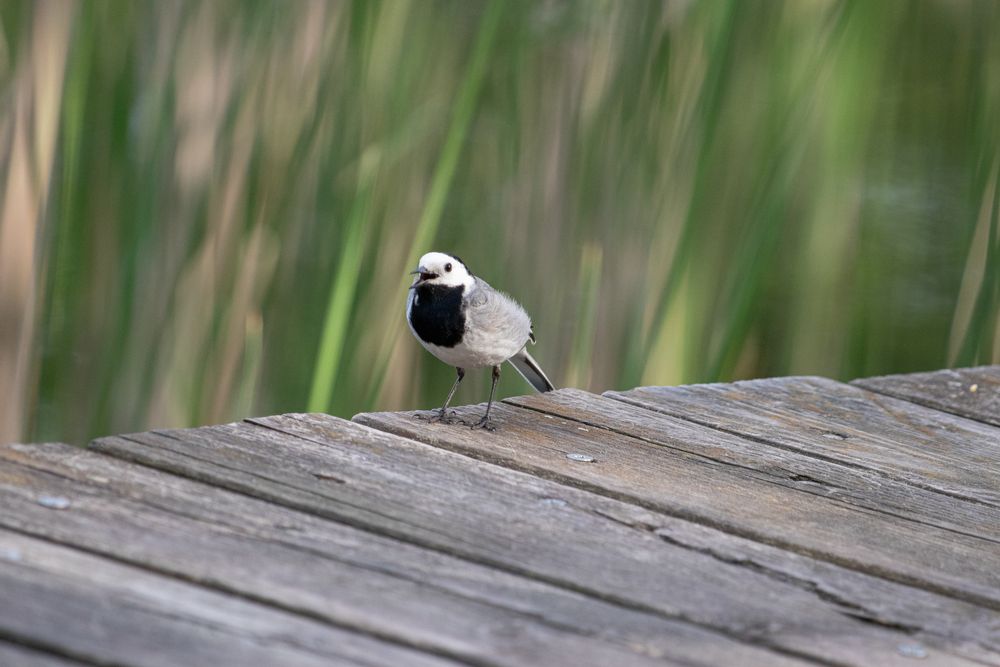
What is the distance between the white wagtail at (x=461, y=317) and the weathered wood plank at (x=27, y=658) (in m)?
1.36

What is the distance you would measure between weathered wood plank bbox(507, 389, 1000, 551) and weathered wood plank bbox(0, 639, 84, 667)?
3.28 feet

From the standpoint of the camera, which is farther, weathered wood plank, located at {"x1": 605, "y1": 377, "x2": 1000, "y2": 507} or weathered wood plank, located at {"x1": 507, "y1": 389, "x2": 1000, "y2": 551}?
weathered wood plank, located at {"x1": 605, "y1": 377, "x2": 1000, "y2": 507}

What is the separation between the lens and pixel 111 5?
2.47 metres

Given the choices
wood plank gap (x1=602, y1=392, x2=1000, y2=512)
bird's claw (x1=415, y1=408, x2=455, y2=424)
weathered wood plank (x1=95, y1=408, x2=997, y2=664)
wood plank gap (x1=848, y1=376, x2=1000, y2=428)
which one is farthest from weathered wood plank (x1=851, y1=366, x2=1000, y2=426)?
weathered wood plank (x1=95, y1=408, x2=997, y2=664)

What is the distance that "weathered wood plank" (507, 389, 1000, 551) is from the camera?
1.63 meters

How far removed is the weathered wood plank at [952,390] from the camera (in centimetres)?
231

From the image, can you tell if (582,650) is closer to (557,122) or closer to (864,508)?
(864,508)

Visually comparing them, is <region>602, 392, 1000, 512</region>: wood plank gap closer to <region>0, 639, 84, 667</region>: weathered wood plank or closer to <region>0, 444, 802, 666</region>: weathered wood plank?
<region>0, 444, 802, 666</region>: weathered wood plank

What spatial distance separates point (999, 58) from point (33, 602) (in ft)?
8.25

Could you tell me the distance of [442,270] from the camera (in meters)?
2.38

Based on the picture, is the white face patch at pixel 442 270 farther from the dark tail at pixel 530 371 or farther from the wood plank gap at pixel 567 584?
the wood plank gap at pixel 567 584

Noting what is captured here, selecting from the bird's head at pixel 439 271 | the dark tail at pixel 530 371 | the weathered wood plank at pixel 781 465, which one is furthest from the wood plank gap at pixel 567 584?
the dark tail at pixel 530 371

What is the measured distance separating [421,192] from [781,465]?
1.13 m

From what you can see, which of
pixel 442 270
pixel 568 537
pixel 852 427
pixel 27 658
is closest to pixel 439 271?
pixel 442 270
